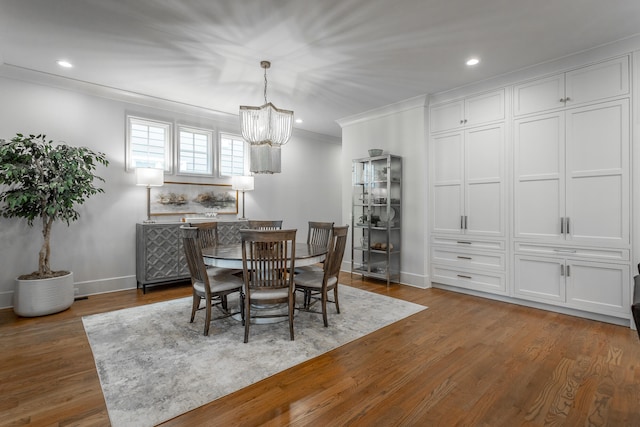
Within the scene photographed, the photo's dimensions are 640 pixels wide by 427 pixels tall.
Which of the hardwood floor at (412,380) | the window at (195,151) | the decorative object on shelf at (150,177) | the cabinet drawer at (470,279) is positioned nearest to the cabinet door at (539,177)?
the cabinet drawer at (470,279)

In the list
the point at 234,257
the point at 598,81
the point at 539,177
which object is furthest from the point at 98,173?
the point at 598,81

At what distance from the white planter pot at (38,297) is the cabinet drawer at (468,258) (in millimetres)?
4891

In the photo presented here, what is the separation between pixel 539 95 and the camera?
12.1 ft

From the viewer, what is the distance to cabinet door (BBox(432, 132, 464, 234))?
446cm

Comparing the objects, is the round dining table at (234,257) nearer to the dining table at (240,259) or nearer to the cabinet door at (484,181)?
the dining table at (240,259)

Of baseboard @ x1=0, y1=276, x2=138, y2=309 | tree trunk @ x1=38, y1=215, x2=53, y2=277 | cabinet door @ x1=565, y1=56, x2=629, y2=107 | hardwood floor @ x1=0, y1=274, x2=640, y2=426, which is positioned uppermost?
cabinet door @ x1=565, y1=56, x2=629, y2=107

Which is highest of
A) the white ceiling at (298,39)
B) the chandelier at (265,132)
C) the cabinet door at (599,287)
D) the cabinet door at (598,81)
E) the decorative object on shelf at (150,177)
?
the white ceiling at (298,39)

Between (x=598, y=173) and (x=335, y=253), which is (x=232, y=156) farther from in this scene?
(x=598, y=173)

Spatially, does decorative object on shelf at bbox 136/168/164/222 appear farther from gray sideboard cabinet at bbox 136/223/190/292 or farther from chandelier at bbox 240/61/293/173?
chandelier at bbox 240/61/293/173

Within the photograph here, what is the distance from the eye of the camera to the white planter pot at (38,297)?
3.42 m

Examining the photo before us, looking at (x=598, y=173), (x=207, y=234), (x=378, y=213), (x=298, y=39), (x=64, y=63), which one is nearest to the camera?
(x=298, y=39)

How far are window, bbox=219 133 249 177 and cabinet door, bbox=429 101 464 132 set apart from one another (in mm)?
3348

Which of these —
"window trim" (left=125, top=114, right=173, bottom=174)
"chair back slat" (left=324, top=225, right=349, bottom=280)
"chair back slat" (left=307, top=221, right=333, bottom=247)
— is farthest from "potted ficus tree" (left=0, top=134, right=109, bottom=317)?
"chair back slat" (left=324, top=225, right=349, bottom=280)

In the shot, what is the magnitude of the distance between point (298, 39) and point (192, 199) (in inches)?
126
